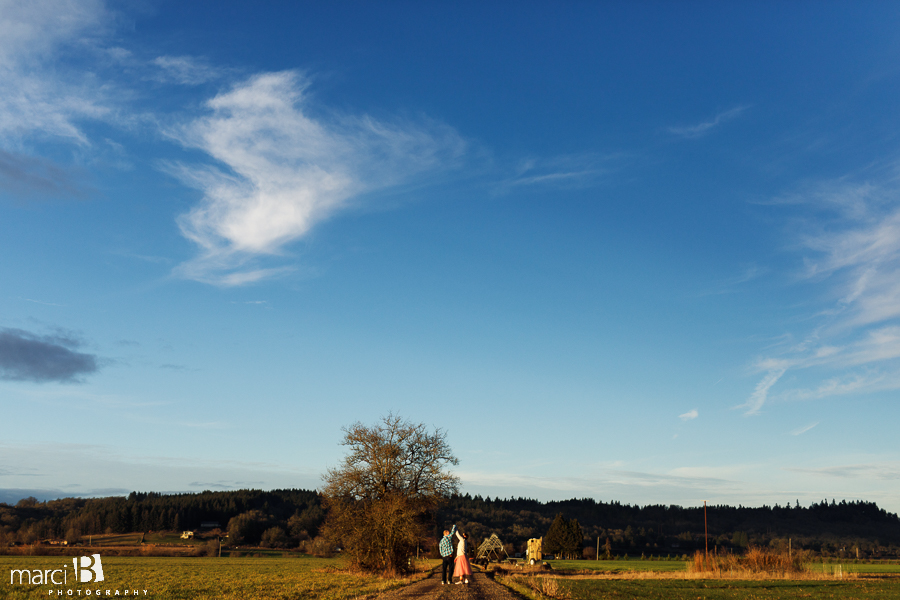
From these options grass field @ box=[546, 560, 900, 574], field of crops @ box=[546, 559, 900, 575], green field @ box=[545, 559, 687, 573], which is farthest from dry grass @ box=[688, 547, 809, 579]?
green field @ box=[545, 559, 687, 573]

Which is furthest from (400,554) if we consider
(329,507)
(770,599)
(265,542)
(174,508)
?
(174,508)

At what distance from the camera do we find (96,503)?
173250 millimetres

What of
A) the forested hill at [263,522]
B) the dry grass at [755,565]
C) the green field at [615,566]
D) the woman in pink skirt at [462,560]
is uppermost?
the woman in pink skirt at [462,560]

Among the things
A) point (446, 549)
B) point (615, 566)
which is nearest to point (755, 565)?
point (615, 566)

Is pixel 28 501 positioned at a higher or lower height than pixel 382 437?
lower

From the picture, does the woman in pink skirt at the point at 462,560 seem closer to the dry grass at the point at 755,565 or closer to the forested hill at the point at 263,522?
the dry grass at the point at 755,565

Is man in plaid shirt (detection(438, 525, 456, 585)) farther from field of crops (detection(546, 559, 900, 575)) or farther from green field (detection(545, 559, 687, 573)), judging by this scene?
green field (detection(545, 559, 687, 573))

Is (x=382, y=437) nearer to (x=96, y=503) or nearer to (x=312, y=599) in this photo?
(x=312, y=599)

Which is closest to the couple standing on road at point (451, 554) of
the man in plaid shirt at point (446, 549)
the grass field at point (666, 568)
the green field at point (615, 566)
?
the man in plaid shirt at point (446, 549)

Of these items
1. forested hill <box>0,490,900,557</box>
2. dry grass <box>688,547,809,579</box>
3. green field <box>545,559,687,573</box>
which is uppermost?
dry grass <box>688,547,809,579</box>

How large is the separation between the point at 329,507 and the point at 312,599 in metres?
18.2

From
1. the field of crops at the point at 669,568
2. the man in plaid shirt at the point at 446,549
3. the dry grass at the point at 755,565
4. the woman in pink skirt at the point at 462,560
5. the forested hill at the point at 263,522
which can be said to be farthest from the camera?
the forested hill at the point at 263,522

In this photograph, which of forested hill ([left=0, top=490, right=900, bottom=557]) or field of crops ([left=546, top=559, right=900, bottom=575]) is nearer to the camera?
field of crops ([left=546, top=559, right=900, bottom=575])

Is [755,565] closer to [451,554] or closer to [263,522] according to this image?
[451,554]
